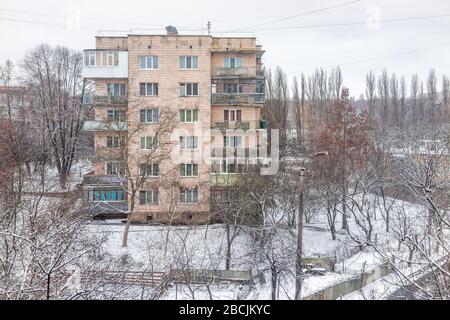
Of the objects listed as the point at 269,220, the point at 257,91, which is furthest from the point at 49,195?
the point at 257,91

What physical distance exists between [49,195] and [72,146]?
3462 mm

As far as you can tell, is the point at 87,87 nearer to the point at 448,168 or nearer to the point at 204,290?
the point at 204,290

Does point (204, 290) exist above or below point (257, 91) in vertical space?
below

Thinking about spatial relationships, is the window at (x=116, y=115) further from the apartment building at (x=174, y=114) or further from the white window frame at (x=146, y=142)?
the white window frame at (x=146, y=142)

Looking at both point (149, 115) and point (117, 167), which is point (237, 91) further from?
point (117, 167)

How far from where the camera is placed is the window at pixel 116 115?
631cm

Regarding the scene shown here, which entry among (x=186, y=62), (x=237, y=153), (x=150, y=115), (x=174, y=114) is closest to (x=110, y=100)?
(x=150, y=115)

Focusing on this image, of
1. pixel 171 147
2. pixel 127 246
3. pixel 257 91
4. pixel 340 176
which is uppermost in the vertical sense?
pixel 257 91

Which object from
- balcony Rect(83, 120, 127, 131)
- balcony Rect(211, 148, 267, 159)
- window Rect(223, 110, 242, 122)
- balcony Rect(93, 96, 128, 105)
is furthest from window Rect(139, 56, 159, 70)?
balcony Rect(211, 148, 267, 159)

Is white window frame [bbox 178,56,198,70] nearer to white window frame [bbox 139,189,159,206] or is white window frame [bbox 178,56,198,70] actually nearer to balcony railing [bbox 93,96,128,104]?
balcony railing [bbox 93,96,128,104]

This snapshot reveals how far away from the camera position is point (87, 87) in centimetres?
738

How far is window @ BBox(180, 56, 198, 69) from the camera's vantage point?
6.91 m

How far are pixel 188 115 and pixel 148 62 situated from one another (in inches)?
43.1
